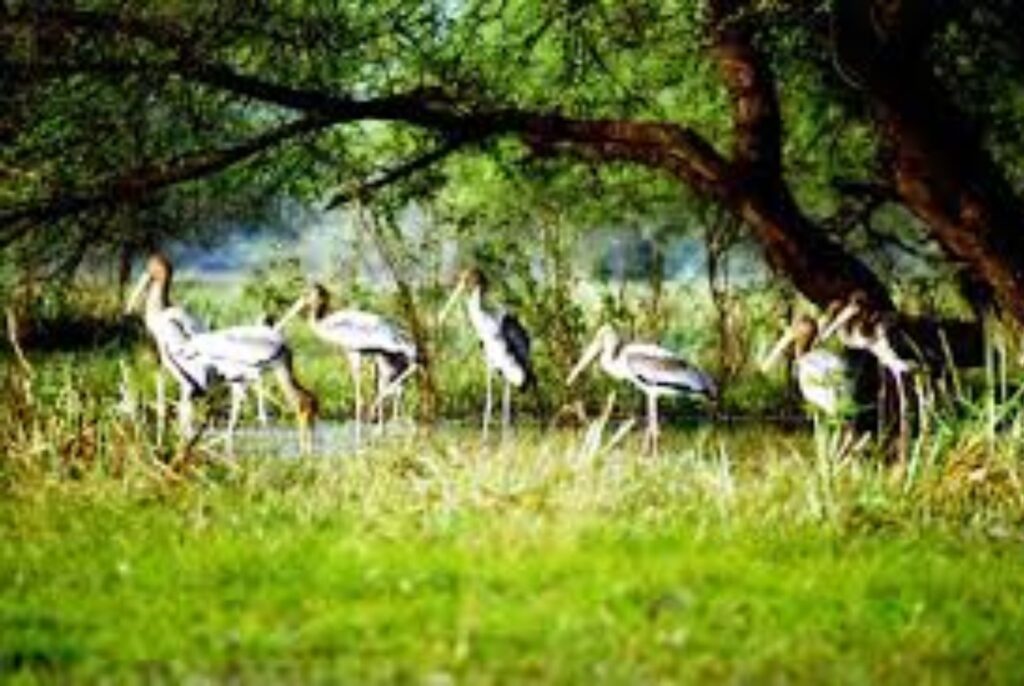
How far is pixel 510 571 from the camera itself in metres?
12.0

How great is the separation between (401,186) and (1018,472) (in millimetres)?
9187

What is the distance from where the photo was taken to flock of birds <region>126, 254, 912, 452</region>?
696 inches

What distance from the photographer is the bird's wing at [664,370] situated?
19.2 m

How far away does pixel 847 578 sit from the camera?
1234 cm

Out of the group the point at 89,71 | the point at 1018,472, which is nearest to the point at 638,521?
the point at 1018,472

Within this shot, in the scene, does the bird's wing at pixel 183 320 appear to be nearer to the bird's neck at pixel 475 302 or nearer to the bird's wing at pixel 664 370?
the bird's neck at pixel 475 302

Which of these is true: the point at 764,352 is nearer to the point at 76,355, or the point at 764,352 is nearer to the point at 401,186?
the point at 401,186

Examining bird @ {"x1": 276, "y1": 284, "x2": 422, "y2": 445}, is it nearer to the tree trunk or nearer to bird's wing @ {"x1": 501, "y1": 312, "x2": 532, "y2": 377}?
bird's wing @ {"x1": 501, "y1": 312, "x2": 532, "y2": 377}

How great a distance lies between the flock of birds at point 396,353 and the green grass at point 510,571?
96 centimetres

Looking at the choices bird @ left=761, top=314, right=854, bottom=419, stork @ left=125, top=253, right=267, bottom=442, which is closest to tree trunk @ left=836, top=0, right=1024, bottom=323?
bird @ left=761, top=314, right=854, bottom=419

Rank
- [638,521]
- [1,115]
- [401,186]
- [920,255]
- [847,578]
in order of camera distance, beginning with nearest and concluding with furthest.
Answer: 1. [847,578]
2. [638,521]
3. [1,115]
4. [401,186]
5. [920,255]

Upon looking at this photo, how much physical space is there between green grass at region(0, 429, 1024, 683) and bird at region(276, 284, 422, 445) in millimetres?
3305

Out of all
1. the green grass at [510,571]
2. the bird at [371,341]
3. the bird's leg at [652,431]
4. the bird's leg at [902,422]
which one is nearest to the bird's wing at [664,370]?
the bird's leg at [652,431]

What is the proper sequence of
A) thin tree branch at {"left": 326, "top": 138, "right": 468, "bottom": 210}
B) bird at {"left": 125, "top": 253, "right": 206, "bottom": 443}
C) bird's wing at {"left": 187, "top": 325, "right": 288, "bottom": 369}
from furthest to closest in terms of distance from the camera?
thin tree branch at {"left": 326, "top": 138, "right": 468, "bottom": 210} → bird at {"left": 125, "top": 253, "right": 206, "bottom": 443} → bird's wing at {"left": 187, "top": 325, "right": 288, "bottom": 369}
